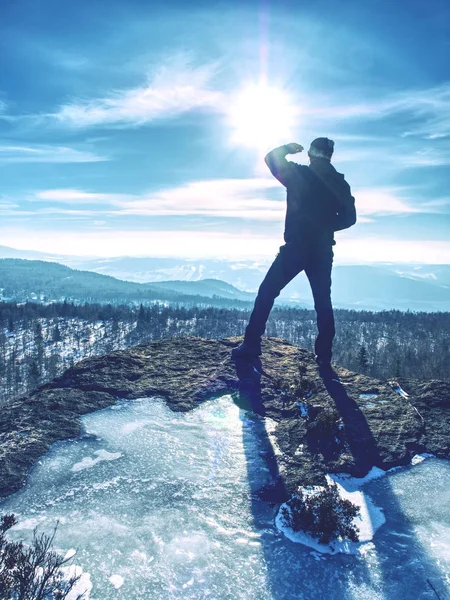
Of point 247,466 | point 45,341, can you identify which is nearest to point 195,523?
point 247,466

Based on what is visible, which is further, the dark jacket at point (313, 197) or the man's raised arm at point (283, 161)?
the man's raised arm at point (283, 161)

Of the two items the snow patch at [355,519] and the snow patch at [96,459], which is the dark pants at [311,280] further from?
the snow patch at [96,459]

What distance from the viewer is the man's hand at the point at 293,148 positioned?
29.9 ft

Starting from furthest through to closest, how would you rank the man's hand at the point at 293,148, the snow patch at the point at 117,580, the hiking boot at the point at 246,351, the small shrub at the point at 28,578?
the hiking boot at the point at 246,351, the man's hand at the point at 293,148, the snow patch at the point at 117,580, the small shrub at the point at 28,578

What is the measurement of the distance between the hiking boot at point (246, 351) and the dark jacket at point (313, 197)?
107 inches

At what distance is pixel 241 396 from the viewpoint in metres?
7.75

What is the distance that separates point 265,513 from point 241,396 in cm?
321

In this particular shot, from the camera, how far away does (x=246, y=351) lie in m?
9.53

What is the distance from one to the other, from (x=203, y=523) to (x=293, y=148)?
25.6 feet

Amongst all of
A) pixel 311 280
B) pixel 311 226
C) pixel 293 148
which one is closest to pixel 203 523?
pixel 311 280

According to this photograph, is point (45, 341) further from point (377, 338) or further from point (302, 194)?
point (302, 194)

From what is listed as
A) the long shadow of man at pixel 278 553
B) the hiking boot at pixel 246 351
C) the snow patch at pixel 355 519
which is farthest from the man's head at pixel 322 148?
the snow patch at pixel 355 519

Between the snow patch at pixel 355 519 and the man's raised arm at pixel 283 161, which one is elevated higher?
the man's raised arm at pixel 283 161

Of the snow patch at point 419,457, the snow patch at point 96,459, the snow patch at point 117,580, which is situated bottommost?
the snow patch at point 117,580
